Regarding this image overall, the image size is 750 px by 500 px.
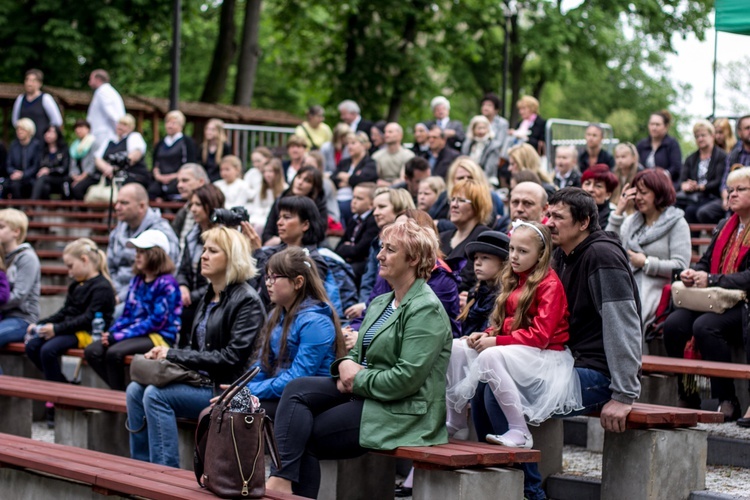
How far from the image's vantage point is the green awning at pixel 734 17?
9578 millimetres

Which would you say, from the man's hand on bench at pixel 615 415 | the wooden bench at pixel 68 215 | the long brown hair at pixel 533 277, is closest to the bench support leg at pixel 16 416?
the long brown hair at pixel 533 277

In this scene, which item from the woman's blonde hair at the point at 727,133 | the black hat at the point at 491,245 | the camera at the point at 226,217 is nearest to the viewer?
the black hat at the point at 491,245

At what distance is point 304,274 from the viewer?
690 cm

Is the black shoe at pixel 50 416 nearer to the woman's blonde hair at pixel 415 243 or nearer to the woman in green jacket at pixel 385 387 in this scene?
the woman in green jacket at pixel 385 387

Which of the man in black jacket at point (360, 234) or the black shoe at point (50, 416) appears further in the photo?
the man in black jacket at point (360, 234)

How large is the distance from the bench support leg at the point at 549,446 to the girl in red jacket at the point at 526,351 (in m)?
0.79

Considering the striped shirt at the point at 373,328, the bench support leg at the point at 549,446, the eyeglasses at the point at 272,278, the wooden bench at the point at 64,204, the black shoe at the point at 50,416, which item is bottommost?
the black shoe at the point at 50,416

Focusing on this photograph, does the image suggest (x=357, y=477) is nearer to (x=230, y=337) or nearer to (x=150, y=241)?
(x=230, y=337)

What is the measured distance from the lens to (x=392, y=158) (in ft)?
50.2

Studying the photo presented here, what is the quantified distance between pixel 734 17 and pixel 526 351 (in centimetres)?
481

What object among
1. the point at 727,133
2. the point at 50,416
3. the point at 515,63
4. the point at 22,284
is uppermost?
the point at 515,63

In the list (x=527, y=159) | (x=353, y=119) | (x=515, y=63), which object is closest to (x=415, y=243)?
(x=527, y=159)

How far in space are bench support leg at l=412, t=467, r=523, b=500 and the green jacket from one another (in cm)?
19

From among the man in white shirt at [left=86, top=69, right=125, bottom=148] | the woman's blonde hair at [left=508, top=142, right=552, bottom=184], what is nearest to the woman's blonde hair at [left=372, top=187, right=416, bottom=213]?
the woman's blonde hair at [left=508, top=142, right=552, bottom=184]
